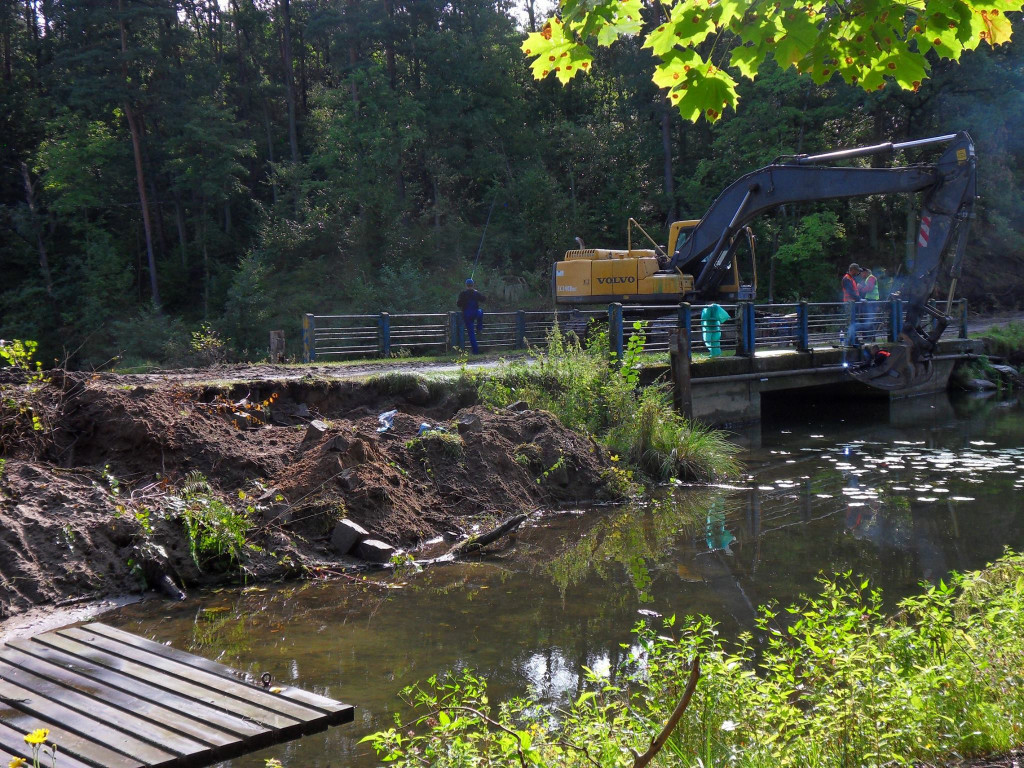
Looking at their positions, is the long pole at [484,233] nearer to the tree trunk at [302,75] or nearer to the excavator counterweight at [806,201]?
the tree trunk at [302,75]

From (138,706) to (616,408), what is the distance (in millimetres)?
9048

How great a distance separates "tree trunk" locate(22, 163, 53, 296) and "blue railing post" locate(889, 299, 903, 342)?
1301 inches

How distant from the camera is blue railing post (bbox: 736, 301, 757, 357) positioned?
17.2m

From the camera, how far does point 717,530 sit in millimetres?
9734

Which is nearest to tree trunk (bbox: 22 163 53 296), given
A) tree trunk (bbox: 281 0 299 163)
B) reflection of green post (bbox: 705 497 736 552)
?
tree trunk (bbox: 281 0 299 163)

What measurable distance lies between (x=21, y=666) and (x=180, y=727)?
1502mm

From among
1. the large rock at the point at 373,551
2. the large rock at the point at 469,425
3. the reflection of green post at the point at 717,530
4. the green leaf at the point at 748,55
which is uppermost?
the green leaf at the point at 748,55

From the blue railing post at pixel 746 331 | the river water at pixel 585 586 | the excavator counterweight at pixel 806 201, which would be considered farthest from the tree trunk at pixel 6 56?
the river water at pixel 585 586

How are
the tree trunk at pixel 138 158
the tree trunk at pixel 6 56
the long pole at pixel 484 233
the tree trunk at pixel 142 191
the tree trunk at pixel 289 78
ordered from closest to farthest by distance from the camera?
the long pole at pixel 484 233
the tree trunk at pixel 138 158
the tree trunk at pixel 142 191
the tree trunk at pixel 6 56
the tree trunk at pixel 289 78

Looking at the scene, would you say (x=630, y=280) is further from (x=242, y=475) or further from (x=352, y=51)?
(x=352, y=51)

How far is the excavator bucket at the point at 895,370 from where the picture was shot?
19.2 m

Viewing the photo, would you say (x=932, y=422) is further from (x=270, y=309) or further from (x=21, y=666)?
(x=270, y=309)

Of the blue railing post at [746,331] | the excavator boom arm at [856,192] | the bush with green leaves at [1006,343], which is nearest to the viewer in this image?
the blue railing post at [746,331]

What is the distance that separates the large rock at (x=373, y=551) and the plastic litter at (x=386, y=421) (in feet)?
8.40
